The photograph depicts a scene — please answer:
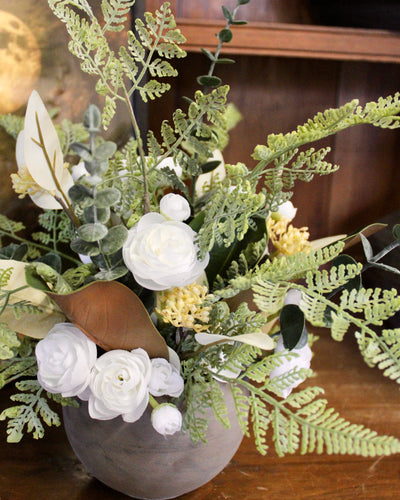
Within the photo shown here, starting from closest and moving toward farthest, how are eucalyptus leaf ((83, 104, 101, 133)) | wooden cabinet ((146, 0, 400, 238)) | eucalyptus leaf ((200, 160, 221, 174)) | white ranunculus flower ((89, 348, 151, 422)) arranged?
eucalyptus leaf ((83, 104, 101, 133)), white ranunculus flower ((89, 348, 151, 422)), eucalyptus leaf ((200, 160, 221, 174)), wooden cabinet ((146, 0, 400, 238))

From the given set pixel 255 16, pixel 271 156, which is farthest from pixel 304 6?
pixel 271 156

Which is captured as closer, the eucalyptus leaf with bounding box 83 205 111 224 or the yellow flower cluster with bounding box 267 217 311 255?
the eucalyptus leaf with bounding box 83 205 111 224

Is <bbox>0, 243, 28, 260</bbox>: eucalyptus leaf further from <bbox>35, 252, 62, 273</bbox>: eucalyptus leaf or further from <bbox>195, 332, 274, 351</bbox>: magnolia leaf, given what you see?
<bbox>195, 332, 274, 351</bbox>: magnolia leaf

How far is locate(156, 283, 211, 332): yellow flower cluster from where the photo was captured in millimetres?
392

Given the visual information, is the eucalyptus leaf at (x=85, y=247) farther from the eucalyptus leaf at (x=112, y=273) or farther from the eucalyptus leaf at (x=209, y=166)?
the eucalyptus leaf at (x=209, y=166)

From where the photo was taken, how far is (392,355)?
1.14 feet

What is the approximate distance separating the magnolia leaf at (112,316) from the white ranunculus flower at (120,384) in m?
0.01

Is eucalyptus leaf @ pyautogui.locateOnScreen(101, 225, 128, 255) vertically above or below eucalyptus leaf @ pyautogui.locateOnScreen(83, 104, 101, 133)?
below

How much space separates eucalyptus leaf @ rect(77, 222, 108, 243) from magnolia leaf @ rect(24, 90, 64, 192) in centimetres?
6

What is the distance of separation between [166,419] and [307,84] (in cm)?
61

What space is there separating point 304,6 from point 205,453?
2.24ft

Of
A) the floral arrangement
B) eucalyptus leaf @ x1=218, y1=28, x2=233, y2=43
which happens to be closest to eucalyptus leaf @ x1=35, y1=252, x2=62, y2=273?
the floral arrangement

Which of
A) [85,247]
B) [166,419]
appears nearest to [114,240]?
[85,247]

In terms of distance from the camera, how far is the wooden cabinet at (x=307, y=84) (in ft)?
2.24
